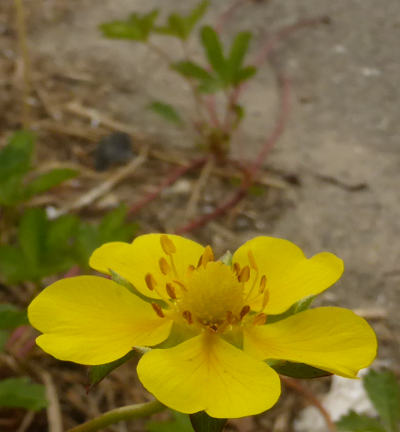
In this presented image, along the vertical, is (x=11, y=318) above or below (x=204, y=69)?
above

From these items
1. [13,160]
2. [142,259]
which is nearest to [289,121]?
[13,160]

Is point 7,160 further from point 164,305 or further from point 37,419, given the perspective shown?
point 164,305

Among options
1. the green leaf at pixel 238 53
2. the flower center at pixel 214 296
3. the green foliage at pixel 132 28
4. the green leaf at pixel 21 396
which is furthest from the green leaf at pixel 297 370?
the green foliage at pixel 132 28

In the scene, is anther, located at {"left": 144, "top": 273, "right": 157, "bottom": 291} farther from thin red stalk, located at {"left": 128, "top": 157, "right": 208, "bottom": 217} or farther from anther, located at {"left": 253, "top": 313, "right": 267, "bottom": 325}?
thin red stalk, located at {"left": 128, "top": 157, "right": 208, "bottom": 217}

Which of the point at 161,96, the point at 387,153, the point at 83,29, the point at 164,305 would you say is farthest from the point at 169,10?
the point at 164,305

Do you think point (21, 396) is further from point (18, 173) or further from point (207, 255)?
point (18, 173)

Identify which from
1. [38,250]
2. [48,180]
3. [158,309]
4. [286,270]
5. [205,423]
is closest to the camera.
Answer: [205,423]
